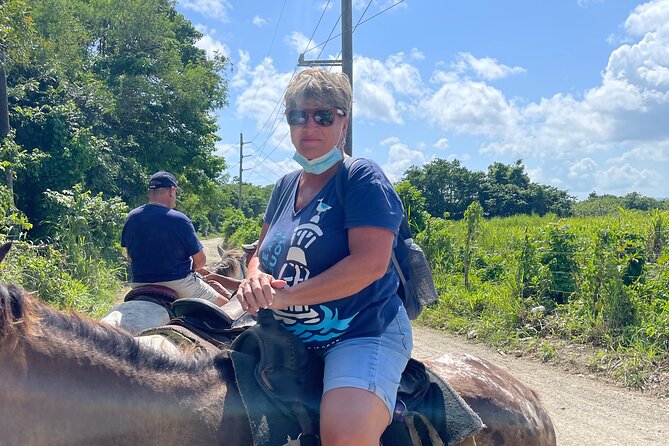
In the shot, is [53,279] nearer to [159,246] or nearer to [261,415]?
[159,246]

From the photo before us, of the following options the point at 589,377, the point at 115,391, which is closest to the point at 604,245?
the point at 589,377

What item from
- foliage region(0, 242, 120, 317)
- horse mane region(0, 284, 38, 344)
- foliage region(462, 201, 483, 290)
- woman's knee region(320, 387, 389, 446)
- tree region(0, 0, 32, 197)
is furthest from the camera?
foliage region(462, 201, 483, 290)

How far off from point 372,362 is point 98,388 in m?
0.90

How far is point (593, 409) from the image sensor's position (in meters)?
5.69

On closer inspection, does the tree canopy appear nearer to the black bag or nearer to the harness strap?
the black bag

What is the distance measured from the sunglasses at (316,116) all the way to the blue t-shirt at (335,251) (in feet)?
0.67

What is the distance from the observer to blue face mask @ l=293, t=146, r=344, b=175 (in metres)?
2.02

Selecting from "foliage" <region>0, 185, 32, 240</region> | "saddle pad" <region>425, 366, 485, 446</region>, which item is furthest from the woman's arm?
"foliage" <region>0, 185, 32, 240</region>

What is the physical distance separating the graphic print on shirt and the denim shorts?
0.22 ft

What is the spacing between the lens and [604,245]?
25.7ft

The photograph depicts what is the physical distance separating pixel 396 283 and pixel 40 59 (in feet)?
50.9

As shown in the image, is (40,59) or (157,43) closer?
(40,59)

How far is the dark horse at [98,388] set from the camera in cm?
138

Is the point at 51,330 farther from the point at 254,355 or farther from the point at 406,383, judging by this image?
the point at 406,383
